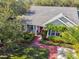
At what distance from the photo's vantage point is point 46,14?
47281mm

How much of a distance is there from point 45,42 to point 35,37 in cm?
433

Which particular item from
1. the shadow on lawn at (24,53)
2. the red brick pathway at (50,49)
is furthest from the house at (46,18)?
the shadow on lawn at (24,53)

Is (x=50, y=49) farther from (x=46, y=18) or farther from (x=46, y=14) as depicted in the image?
(x=46, y=14)

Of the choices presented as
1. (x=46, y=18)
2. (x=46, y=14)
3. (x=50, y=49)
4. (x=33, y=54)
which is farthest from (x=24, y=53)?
(x=46, y=14)

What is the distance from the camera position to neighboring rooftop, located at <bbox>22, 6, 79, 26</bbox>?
145ft

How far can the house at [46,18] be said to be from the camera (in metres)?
42.2

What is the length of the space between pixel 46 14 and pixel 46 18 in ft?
8.96

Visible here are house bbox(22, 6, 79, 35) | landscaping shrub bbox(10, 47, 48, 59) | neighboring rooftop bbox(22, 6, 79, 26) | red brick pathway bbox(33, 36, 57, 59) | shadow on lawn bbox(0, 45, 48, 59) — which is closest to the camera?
landscaping shrub bbox(10, 47, 48, 59)

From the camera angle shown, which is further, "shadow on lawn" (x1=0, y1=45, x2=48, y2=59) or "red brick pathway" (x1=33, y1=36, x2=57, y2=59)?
"red brick pathway" (x1=33, y1=36, x2=57, y2=59)

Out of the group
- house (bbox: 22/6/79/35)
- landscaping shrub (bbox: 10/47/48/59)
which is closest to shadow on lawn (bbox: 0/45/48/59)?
landscaping shrub (bbox: 10/47/48/59)

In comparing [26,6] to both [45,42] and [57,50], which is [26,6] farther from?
[57,50]

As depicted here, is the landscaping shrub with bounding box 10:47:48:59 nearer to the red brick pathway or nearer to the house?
the red brick pathway

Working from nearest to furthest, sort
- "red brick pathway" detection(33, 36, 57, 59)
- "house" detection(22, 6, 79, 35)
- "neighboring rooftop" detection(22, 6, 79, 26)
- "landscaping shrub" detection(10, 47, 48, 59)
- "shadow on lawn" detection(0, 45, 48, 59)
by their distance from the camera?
"landscaping shrub" detection(10, 47, 48, 59) → "shadow on lawn" detection(0, 45, 48, 59) → "red brick pathway" detection(33, 36, 57, 59) → "house" detection(22, 6, 79, 35) → "neighboring rooftop" detection(22, 6, 79, 26)

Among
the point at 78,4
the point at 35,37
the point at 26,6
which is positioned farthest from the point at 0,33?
the point at 78,4
